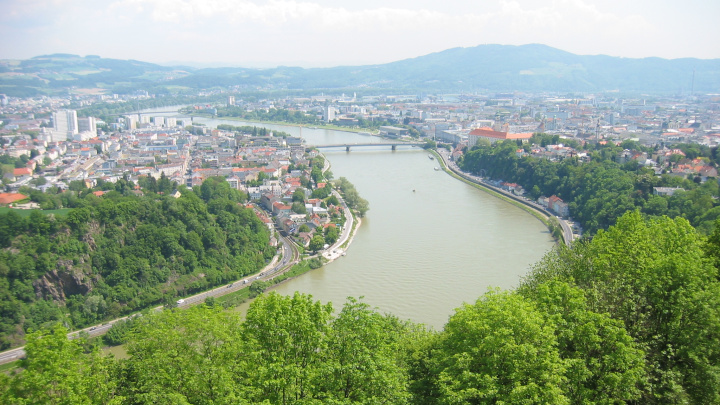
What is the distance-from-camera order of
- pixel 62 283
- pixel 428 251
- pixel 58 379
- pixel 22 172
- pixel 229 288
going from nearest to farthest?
pixel 58 379
pixel 62 283
pixel 229 288
pixel 428 251
pixel 22 172

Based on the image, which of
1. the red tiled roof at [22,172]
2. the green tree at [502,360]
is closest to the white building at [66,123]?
the red tiled roof at [22,172]

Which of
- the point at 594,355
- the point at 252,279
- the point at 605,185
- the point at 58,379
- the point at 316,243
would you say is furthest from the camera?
the point at 605,185

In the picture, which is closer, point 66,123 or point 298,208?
point 298,208

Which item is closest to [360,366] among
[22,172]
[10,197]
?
[10,197]

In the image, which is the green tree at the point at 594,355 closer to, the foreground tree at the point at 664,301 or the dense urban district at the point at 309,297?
the dense urban district at the point at 309,297

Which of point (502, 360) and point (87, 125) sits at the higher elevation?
point (502, 360)

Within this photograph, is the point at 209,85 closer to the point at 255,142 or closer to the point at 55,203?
the point at 255,142

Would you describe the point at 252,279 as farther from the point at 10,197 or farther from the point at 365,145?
the point at 365,145
